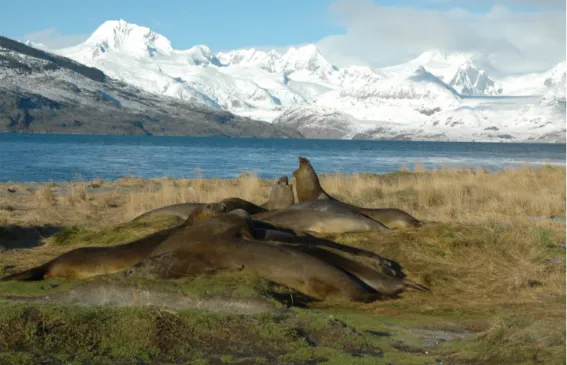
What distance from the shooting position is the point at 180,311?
632cm

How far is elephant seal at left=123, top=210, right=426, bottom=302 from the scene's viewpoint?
798 cm

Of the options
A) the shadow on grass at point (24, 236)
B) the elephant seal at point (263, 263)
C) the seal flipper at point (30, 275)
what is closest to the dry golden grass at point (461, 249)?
the elephant seal at point (263, 263)

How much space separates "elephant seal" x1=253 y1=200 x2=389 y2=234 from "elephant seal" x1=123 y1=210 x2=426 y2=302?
7.97 feet

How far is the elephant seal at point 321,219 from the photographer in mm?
11203

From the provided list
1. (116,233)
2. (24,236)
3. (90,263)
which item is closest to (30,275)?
(90,263)

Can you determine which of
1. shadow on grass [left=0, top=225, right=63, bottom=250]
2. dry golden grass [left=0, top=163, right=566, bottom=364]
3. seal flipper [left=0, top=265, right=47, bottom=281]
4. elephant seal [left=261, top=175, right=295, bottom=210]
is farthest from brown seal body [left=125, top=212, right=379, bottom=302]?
shadow on grass [left=0, top=225, right=63, bottom=250]

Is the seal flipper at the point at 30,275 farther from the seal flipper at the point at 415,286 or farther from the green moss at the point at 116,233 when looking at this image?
the seal flipper at the point at 415,286

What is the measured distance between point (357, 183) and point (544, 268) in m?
13.5

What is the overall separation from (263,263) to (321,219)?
3302 millimetres

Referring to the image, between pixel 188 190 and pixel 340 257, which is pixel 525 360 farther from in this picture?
pixel 188 190

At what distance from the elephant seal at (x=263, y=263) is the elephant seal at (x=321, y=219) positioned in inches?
95.7

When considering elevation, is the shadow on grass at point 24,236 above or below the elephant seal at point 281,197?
below

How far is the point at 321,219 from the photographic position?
11297 mm

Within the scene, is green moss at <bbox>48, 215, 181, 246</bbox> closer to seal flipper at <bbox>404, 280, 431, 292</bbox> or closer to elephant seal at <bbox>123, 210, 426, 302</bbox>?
elephant seal at <bbox>123, 210, 426, 302</bbox>
